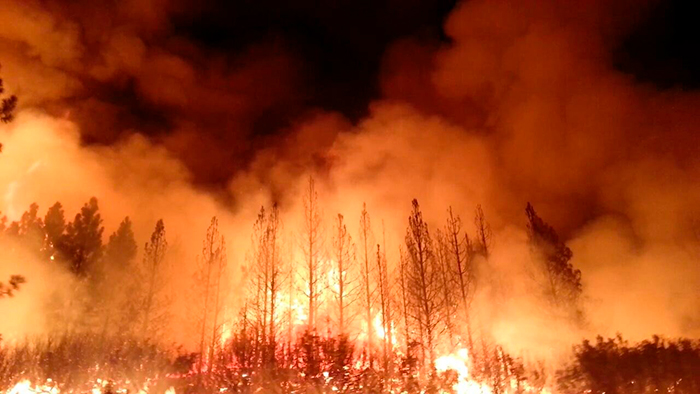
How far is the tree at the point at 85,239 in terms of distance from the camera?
92.2ft

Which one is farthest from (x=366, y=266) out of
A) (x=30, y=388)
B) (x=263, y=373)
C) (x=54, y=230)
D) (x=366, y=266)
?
(x=54, y=230)

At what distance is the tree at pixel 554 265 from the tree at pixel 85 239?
75.4ft

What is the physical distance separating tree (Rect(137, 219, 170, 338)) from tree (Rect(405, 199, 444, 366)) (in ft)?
41.2

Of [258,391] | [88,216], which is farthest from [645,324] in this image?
[88,216]

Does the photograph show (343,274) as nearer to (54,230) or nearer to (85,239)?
(85,239)

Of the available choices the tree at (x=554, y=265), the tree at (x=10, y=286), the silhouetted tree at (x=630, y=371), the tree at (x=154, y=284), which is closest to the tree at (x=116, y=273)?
the tree at (x=154, y=284)

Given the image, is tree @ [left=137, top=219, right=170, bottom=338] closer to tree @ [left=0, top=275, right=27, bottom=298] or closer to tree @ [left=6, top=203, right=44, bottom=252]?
tree @ [left=6, top=203, right=44, bottom=252]

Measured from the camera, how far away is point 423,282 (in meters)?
22.2

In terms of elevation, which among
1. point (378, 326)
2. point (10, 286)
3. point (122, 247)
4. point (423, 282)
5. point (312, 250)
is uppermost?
point (122, 247)

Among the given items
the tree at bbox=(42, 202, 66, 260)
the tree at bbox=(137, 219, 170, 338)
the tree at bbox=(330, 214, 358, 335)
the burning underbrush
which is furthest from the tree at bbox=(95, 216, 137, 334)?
the tree at bbox=(330, 214, 358, 335)

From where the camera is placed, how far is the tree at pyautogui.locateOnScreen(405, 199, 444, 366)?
2189cm

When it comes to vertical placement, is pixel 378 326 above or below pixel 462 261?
below

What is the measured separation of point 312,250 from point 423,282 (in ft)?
19.7

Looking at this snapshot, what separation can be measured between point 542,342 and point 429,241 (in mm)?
6845
